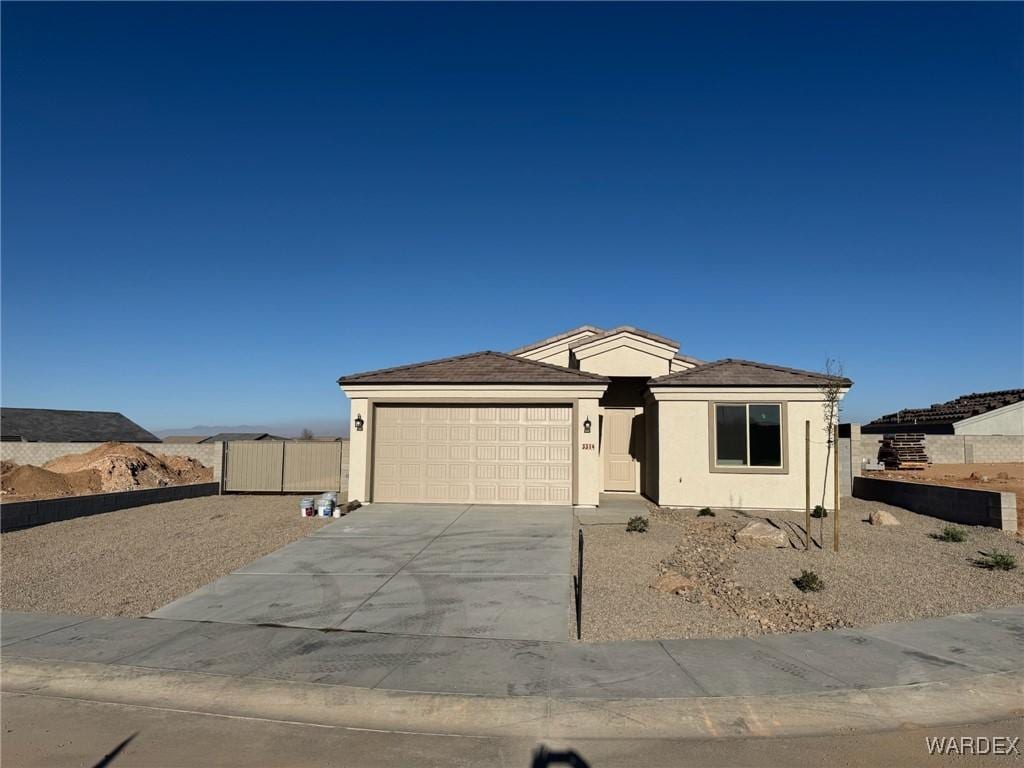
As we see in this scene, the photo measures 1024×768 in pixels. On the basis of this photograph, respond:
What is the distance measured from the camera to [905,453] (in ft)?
76.4

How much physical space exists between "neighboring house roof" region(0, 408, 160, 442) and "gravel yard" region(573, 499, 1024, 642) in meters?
31.7

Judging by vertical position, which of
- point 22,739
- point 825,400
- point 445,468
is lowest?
point 22,739

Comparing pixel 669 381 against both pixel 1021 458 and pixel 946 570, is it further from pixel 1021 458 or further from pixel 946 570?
pixel 1021 458

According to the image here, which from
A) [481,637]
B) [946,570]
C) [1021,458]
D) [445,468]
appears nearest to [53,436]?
[445,468]

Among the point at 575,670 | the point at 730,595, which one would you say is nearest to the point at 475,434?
the point at 730,595

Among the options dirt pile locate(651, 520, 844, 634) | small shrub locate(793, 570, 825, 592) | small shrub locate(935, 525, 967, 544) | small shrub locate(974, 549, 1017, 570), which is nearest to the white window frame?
small shrub locate(935, 525, 967, 544)

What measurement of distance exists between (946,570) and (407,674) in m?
8.24

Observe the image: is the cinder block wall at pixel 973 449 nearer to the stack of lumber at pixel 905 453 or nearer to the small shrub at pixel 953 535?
the stack of lumber at pixel 905 453

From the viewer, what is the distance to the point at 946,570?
951 centimetres

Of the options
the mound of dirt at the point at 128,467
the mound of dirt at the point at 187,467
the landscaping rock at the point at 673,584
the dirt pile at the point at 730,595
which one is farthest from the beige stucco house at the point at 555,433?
the mound of dirt at the point at 187,467

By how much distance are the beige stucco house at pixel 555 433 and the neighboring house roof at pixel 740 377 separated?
3 cm

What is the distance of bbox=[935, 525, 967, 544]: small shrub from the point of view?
446 inches

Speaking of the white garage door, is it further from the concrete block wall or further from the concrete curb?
the concrete curb

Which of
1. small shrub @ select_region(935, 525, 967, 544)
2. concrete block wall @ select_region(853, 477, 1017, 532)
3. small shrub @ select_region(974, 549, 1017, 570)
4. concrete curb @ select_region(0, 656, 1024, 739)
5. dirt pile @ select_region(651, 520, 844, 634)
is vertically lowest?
concrete curb @ select_region(0, 656, 1024, 739)
